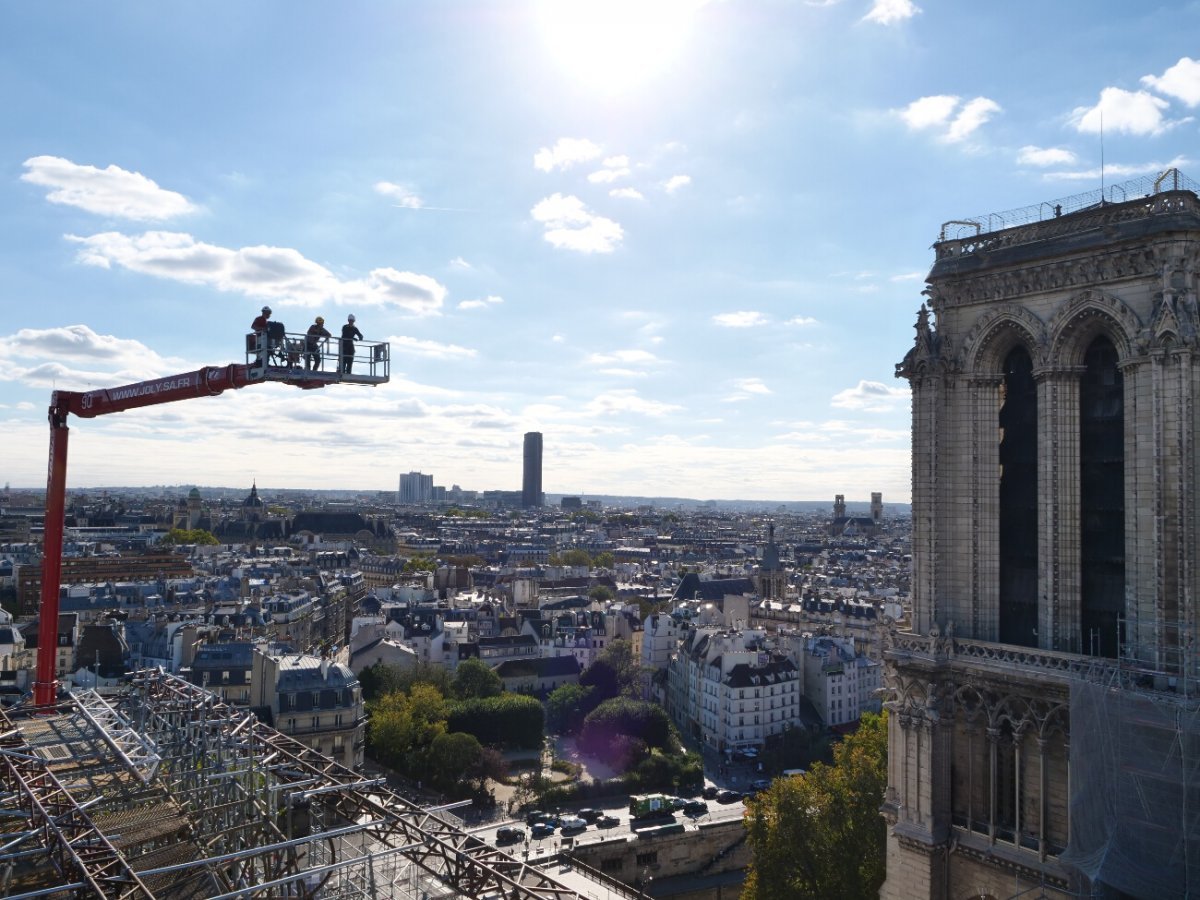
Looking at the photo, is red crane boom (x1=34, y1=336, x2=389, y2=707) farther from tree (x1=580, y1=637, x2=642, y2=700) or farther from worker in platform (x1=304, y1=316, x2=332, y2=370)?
tree (x1=580, y1=637, x2=642, y2=700)

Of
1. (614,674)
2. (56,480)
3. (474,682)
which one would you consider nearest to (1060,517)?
(56,480)

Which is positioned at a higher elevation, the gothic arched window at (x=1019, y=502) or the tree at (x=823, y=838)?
the gothic arched window at (x=1019, y=502)

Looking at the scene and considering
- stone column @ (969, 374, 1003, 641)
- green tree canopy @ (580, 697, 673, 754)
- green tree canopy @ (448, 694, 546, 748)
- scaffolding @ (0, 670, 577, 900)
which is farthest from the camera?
green tree canopy @ (580, 697, 673, 754)

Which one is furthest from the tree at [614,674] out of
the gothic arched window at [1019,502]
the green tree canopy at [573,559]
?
the green tree canopy at [573,559]

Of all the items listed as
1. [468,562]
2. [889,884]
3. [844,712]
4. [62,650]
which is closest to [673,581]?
[468,562]

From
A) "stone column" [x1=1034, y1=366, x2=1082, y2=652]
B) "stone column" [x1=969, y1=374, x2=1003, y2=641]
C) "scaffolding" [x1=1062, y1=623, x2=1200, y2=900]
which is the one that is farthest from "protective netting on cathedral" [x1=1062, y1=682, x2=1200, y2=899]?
"stone column" [x1=969, y1=374, x2=1003, y2=641]

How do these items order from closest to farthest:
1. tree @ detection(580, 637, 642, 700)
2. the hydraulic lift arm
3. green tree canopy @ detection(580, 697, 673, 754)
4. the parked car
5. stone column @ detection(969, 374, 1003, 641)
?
stone column @ detection(969, 374, 1003, 641) < the hydraulic lift arm < the parked car < green tree canopy @ detection(580, 697, 673, 754) < tree @ detection(580, 637, 642, 700)

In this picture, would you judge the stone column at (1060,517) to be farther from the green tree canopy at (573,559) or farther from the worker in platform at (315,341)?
the green tree canopy at (573,559)
